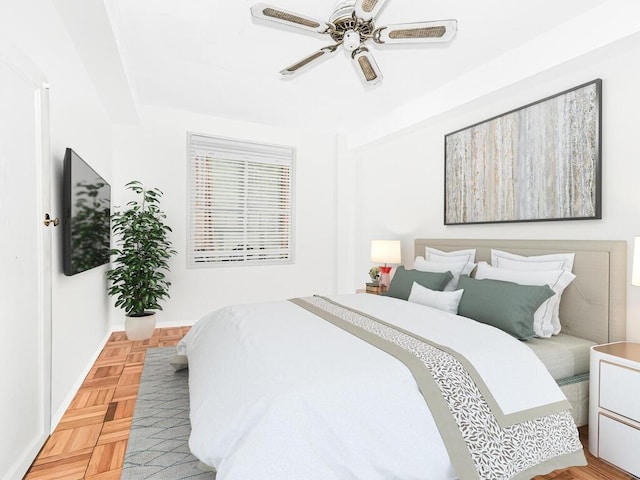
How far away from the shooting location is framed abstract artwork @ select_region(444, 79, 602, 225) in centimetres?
252

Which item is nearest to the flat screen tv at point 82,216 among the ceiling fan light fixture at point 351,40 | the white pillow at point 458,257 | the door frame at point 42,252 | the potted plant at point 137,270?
the door frame at point 42,252

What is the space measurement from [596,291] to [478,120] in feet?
5.96

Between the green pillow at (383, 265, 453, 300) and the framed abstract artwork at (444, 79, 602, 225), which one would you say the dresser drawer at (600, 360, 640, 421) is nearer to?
the framed abstract artwork at (444, 79, 602, 225)

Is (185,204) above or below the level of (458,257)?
above

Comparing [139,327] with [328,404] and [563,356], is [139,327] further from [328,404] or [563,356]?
[563,356]

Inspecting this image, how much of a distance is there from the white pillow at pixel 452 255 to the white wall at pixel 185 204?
209cm

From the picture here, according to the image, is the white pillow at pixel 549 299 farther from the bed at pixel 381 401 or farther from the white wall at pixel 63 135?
the white wall at pixel 63 135

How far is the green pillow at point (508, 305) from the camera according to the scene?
2230 mm

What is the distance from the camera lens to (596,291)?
2387 mm

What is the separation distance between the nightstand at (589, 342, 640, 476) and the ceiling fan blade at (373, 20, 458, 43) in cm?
194

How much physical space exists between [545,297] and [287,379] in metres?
1.73

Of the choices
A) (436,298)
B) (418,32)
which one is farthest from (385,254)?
(418,32)

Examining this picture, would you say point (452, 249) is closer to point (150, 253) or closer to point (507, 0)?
point (507, 0)

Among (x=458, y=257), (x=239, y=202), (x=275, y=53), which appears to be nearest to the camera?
(x=275, y=53)
